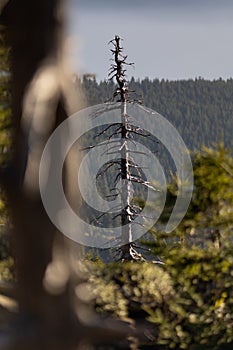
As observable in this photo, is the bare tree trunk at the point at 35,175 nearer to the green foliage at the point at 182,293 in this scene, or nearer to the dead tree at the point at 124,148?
the green foliage at the point at 182,293

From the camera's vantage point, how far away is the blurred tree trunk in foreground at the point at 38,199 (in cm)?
87

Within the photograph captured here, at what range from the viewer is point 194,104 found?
13225 centimetres

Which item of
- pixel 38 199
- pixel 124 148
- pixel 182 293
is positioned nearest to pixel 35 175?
pixel 38 199

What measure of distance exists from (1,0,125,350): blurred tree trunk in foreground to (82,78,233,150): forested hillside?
119959 mm

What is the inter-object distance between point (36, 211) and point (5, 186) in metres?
0.05

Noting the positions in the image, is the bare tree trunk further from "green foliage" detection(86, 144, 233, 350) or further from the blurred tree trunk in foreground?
"green foliage" detection(86, 144, 233, 350)

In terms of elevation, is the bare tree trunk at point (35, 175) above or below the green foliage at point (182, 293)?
above

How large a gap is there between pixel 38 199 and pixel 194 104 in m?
133

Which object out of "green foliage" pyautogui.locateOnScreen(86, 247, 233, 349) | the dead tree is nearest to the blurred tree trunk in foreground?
"green foliage" pyautogui.locateOnScreen(86, 247, 233, 349)

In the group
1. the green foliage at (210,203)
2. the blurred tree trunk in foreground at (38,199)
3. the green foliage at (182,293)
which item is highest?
the blurred tree trunk in foreground at (38,199)

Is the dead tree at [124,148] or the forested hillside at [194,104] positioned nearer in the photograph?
the dead tree at [124,148]

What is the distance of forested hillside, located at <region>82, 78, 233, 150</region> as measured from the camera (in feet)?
406

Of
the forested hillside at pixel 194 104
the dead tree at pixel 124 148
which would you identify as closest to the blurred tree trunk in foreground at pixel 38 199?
the dead tree at pixel 124 148

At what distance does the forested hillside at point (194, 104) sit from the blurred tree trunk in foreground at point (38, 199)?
120 meters
